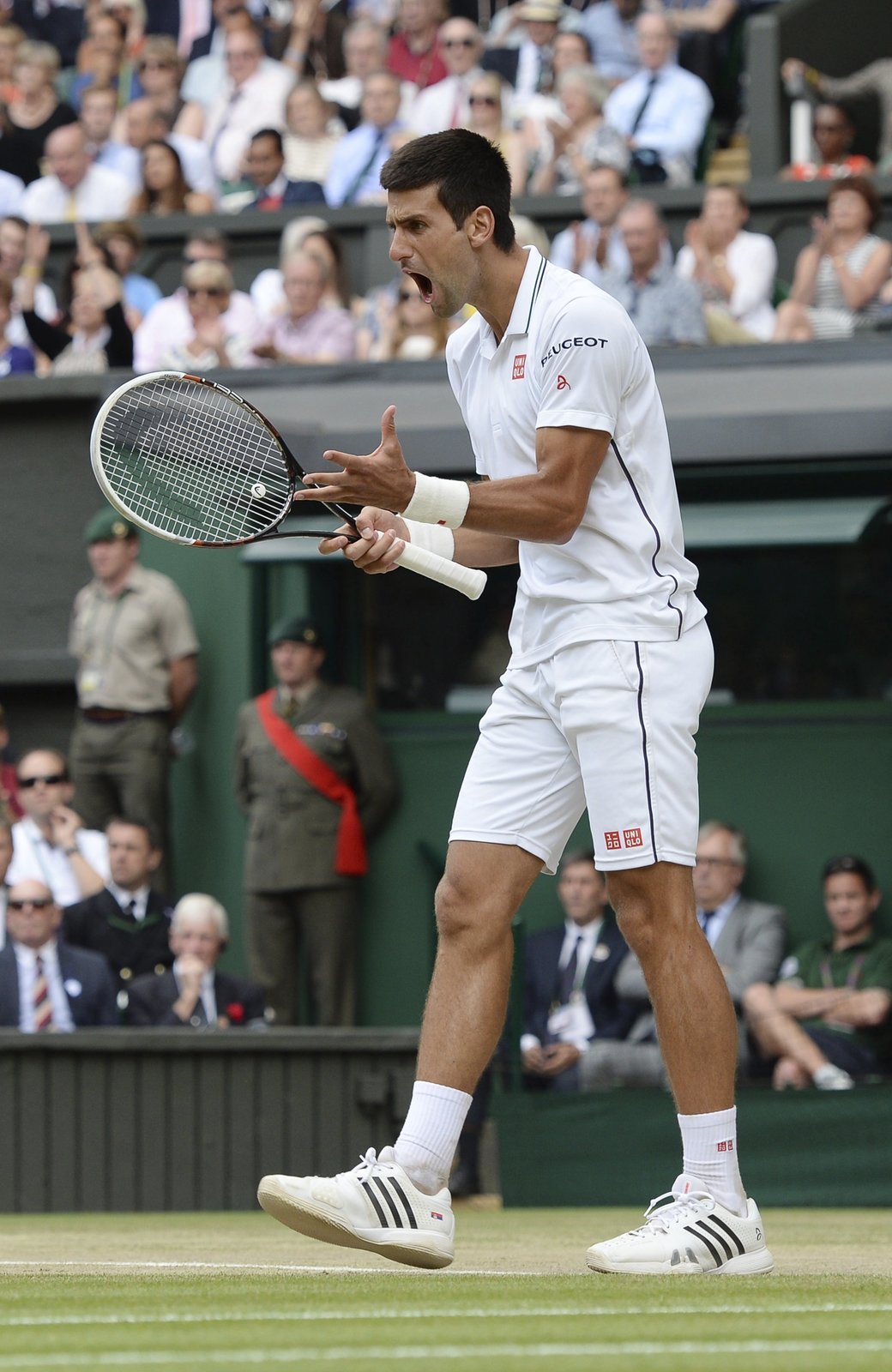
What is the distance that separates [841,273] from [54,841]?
472 centimetres

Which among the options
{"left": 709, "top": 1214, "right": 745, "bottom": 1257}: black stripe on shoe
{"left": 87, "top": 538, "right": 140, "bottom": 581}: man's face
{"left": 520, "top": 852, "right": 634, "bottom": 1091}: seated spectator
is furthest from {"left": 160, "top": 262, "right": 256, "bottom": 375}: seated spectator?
{"left": 709, "top": 1214, "right": 745, "bottom": 1257}: black stripe on shoe

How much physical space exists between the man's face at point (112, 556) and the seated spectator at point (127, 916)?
1.45 metres

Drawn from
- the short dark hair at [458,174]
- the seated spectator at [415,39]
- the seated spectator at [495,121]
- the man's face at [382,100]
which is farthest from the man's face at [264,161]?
the short dark hair at [458,174]

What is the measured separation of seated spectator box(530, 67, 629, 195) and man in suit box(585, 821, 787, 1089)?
4067 millimetres

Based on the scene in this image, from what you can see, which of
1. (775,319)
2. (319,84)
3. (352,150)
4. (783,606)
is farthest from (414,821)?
(319,84)

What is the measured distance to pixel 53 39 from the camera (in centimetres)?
1756

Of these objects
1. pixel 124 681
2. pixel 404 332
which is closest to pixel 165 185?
pixel 404 332

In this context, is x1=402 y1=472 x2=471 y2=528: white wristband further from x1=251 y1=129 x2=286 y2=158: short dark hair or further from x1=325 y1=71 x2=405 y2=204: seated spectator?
x1=251 y1=129 x2=286 y2=158: short dark hair

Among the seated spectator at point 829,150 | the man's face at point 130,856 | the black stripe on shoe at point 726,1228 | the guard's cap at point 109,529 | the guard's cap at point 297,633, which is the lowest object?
the black stripe on shoe at point 726,1228

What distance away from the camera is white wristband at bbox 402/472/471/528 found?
4.79 meters

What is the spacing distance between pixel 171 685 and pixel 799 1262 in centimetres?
695

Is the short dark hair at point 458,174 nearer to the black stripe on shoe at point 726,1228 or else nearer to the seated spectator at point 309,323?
the black stripe on shoe at point 726,1228

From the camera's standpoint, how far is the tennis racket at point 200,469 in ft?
16.7

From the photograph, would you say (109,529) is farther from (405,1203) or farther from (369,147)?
(405,1203)
